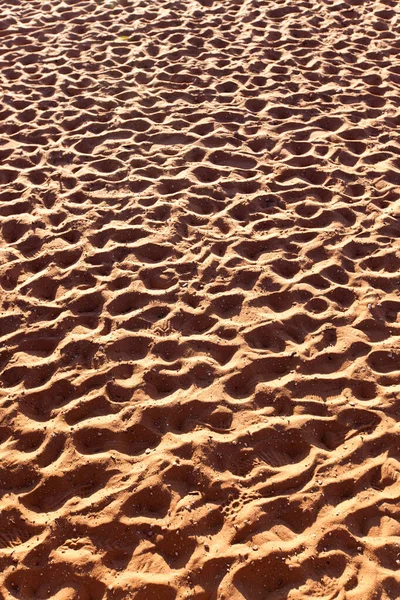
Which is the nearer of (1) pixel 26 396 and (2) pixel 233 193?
(1) pixel 26 396

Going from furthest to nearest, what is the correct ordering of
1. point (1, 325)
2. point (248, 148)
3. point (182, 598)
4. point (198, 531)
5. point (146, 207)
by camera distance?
point (248, 148)
point (146, 207)
point (1, 325)
point (198, 531)
point (182, 598)

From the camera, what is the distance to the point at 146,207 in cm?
516

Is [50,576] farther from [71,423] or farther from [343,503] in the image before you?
[343,503]

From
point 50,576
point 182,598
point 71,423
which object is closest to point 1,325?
point 71,423

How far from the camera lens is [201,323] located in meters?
4.20

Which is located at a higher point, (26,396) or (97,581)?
(26,396)

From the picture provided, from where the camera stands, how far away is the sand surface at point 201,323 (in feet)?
10.2

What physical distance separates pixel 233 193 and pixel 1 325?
239cm

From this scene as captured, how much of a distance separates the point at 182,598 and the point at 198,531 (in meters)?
0.35

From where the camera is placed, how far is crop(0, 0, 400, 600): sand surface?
3.10 metres

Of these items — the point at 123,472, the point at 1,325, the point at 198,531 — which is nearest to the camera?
the point at 198,531

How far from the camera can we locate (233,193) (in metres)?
5.33

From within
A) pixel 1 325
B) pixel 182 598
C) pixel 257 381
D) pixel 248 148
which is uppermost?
pixel 248 148

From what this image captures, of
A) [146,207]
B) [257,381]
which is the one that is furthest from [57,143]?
[257,381]
